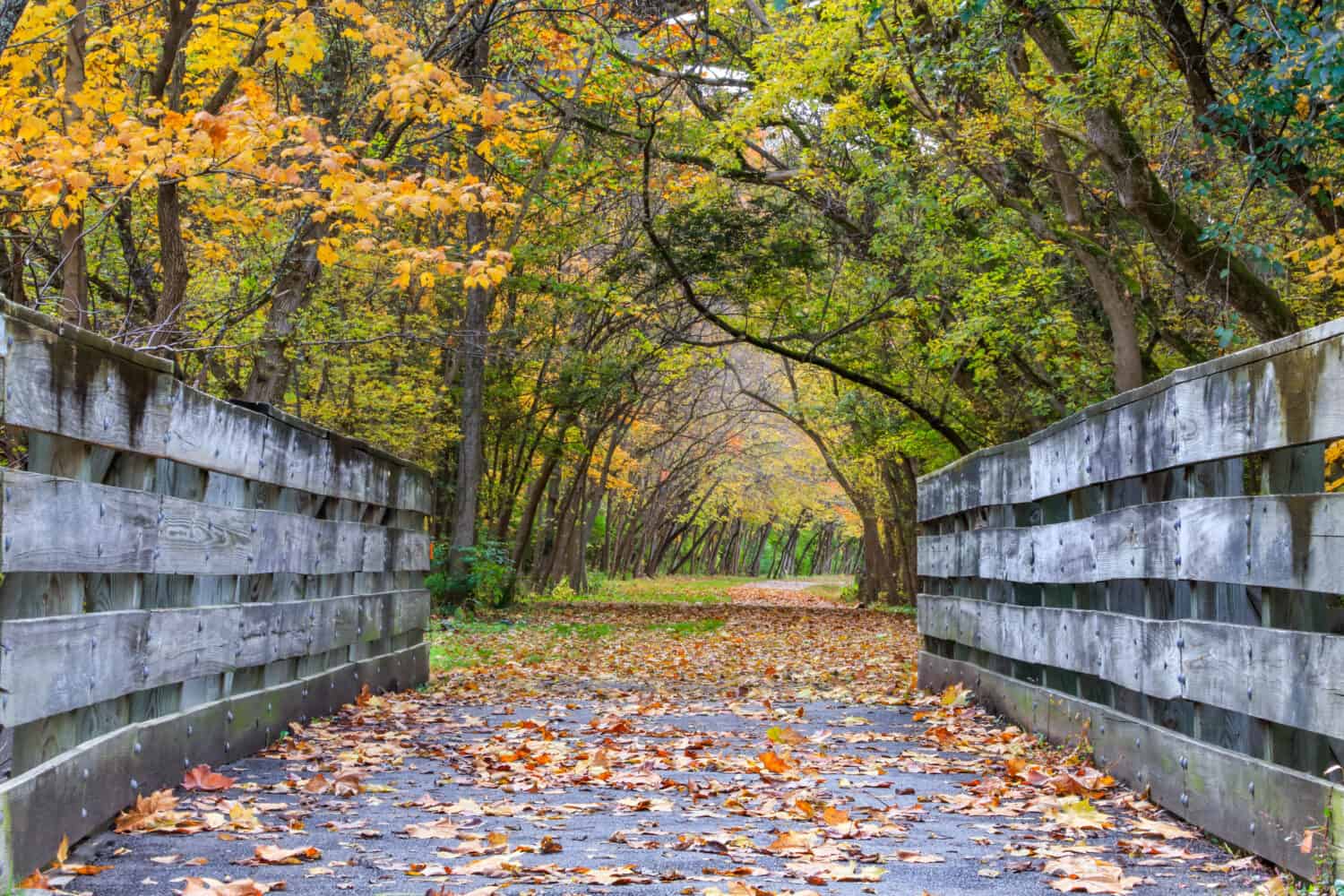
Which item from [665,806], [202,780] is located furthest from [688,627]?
[202,780]

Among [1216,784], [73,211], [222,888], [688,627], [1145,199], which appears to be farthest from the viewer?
[688,627]

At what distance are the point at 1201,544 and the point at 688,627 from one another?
54.0 feet

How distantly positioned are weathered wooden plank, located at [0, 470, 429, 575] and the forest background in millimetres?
1112

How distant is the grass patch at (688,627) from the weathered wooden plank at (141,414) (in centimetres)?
1223

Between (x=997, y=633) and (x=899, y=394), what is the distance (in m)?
13.7

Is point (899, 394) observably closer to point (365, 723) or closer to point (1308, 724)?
point (365, 723)

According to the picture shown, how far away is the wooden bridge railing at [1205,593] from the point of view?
3.88 meters

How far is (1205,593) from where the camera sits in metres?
4.76

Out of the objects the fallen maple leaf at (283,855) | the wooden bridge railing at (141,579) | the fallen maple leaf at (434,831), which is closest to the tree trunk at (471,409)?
the wooden bridge railing at (141,579)

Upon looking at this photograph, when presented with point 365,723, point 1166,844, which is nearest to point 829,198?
point 365,723

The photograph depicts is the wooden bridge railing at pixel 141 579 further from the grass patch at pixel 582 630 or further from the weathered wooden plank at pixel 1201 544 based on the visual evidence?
the grass patch at pixel 582 630

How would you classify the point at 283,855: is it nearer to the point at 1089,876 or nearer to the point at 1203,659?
the point at 1089,876

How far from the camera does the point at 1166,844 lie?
457cm

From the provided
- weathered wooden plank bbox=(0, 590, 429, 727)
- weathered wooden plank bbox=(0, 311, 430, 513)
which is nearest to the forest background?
weathered wooden plank bbox=(0, 311, 430, 513)
